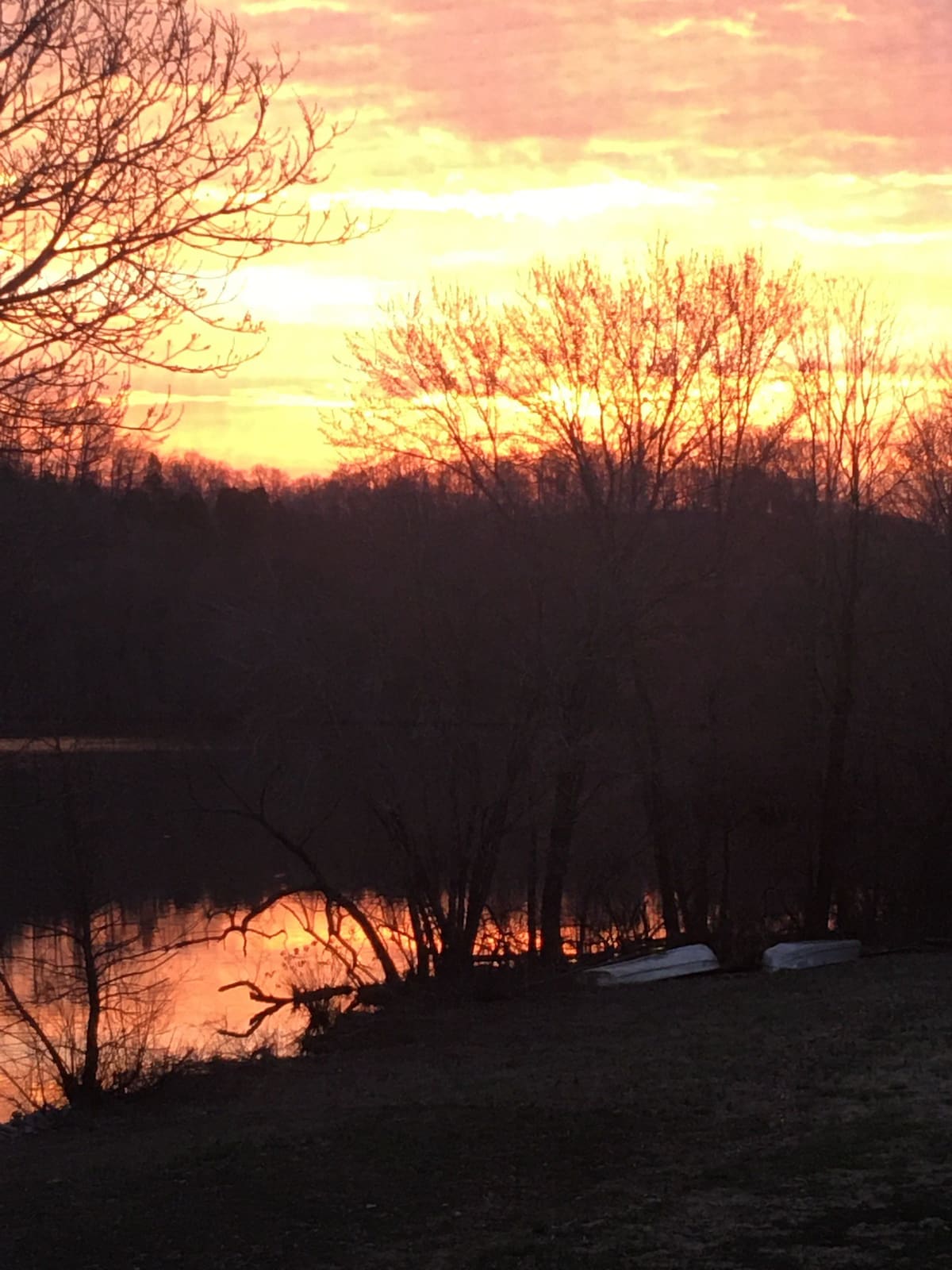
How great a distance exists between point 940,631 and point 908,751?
9.46ft

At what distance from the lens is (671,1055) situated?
1275cm

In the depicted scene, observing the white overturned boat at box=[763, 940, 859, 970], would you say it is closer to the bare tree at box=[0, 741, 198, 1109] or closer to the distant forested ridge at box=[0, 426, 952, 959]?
the distant forested ridge at box=[0, 426, 952, 959]

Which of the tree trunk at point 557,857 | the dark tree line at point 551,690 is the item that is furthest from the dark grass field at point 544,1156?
the tree trunk at point 557,857

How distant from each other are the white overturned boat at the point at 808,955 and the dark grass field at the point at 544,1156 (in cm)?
434

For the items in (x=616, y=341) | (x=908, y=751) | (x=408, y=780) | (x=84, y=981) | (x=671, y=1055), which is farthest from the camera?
(x=908, y=751)

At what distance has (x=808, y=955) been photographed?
20.3 metres

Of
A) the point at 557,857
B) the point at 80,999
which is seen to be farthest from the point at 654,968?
the point at 80,999

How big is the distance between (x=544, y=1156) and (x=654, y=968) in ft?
34.9

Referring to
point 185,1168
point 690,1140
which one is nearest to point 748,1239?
point 690,1140

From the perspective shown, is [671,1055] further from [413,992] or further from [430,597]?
[430,597]

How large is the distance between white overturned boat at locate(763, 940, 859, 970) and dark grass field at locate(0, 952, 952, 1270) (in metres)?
4.34

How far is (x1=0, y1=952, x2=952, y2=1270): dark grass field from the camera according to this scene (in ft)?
22.9

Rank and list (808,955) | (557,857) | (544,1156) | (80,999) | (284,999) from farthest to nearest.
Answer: (557,857)
(808,955)
(284,999)
(80,999)
(544,1156)

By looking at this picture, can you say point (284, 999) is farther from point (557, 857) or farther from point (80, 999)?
point (557, 857)
